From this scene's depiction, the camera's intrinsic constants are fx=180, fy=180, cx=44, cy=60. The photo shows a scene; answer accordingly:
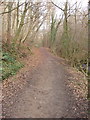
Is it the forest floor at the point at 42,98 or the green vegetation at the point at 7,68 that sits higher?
the green vegetation at the point at 7,68

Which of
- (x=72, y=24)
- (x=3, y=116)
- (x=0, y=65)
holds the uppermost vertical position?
(x=72, y=24)

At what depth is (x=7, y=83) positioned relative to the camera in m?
9.83

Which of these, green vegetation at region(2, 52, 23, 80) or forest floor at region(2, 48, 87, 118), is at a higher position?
green vegetation at region(2, 52, 23, 80)

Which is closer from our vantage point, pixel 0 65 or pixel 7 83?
pixel 7 83

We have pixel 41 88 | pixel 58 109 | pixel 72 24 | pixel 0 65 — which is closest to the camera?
pixel 58 109

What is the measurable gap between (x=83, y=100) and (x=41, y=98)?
72.5 inches

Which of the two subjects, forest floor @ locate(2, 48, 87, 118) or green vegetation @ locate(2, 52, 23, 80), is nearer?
forest floor @ locate(2, 48, 87, 118)

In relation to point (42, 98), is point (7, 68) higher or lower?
higher

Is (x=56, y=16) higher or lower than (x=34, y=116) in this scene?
higher

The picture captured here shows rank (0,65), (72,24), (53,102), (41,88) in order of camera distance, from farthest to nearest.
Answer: (72,24) < (0,65) < (41,88) < (53,102)

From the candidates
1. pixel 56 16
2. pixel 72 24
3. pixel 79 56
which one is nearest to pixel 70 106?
pixel 79 56

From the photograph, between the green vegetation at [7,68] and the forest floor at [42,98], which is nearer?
the forest floor at [42,98]

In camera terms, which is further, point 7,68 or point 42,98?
point 7,68

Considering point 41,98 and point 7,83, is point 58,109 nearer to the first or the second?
point 41,98
